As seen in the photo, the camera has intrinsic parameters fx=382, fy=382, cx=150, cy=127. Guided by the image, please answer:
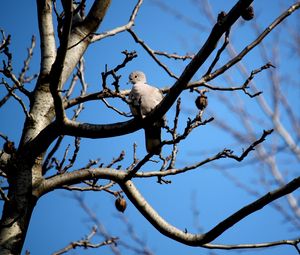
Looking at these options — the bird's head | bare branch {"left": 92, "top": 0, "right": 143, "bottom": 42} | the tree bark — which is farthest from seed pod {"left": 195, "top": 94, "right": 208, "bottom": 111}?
the bird's head

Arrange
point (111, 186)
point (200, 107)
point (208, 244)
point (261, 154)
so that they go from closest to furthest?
1. point (208, 244)
2. point (200, 107)
3. point (111, 186)
4. point (261, 154)

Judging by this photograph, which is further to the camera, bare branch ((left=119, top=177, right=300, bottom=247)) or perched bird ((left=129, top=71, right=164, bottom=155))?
perched bird ((left=129, top=71, right=164, bottom=155))

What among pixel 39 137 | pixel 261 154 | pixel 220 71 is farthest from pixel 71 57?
pixel 261 154

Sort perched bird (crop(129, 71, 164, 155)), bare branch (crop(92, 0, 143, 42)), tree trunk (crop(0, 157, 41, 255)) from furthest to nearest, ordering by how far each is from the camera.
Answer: bare branch (crop(92, 0, 143, 42)) → perched bird (crop(129, 71, 164, 155)) → tree trunk (crop(0, 157, 41, 255))

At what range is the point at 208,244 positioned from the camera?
2195mm

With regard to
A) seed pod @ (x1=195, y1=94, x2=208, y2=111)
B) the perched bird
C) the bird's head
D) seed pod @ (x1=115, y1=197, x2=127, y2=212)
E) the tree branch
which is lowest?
seed pod @ (x1=115, y1=197, x2=127, y2=212)

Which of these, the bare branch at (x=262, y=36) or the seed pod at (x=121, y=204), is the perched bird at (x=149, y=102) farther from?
the bare branch at (x=262, y=36)

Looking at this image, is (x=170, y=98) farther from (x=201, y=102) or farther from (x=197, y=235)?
(x=197, y=235)

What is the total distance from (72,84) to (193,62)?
2.11 m

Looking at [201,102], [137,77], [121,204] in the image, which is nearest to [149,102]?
[137,77]

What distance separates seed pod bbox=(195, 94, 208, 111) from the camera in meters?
2.54

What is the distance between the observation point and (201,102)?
8.41 feet

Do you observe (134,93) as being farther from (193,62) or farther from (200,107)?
(193,62)

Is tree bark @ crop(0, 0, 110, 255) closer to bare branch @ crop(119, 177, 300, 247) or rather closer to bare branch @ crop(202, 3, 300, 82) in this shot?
bare branch @ crop(119, 177, 300, 247)
